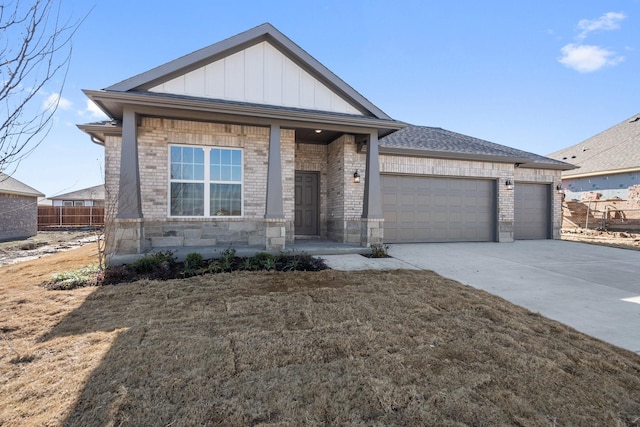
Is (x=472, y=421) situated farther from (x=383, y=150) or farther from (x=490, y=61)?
(x=490, y=61)

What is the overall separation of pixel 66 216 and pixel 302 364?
2645cm

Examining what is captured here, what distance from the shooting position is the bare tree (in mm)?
2115

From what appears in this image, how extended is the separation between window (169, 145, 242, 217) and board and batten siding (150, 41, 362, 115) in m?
1.42

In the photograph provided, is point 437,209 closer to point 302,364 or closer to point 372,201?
point 372,201

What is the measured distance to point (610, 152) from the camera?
17984 mm

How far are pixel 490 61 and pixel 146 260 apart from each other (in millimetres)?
13929

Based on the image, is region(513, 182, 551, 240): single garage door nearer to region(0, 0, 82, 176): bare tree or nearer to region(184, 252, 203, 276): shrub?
region(184, 252, 203, 276): shrub

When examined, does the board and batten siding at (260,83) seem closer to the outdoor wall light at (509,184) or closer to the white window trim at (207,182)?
the white window trim at (207,182)

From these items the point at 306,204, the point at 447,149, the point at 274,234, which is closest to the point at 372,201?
the point at 306,204

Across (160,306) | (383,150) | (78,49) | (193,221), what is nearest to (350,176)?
(383,150)

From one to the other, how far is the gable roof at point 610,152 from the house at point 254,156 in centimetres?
1247

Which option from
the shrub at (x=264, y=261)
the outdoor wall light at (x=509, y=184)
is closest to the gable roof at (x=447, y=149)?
the outdoor wall light at (x=509, y=184)

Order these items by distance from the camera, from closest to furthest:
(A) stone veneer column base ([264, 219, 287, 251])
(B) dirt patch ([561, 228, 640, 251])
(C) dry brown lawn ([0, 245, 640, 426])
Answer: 1. (C) dry brown lawn ([0, 245, 640, 426])
2. (A) stone veneer column base ([264, 219, 287, 251])
3. (B) dirt patch ([561, 228, 640, 251])

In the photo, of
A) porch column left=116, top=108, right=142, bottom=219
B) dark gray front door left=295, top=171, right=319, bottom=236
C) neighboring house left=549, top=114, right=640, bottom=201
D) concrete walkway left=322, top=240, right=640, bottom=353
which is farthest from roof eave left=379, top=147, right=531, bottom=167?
neighboring house left=549, top=114, right=640, bottom=201
